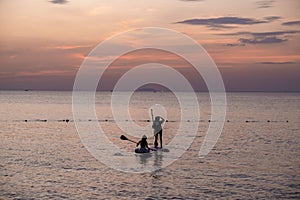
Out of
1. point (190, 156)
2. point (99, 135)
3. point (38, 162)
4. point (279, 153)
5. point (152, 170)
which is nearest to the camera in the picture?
point (152, 170)

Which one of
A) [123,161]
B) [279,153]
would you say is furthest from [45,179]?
[279,153]

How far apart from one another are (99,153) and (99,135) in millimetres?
15552

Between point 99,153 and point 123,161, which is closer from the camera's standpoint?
point 123,161

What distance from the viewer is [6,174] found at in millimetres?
26531

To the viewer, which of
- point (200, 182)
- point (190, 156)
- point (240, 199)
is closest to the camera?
point (240, 199)

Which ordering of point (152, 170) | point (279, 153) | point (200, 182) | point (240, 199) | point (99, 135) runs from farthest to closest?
point (99, 135) < point (279, 153) < point (152, 170) < point (200, 182) < point (240, 199)

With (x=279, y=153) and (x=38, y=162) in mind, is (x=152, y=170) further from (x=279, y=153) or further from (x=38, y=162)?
(x=279, y=153)

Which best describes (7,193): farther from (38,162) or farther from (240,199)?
(240,199)

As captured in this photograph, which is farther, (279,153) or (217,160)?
(279,153)

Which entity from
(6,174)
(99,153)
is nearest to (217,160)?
(99,153)

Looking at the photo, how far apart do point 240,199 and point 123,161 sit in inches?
478

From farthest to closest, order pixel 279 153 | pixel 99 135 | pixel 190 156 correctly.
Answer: pixel 99 135 < pixel 279 153 < pixel 190 156

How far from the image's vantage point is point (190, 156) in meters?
34.3

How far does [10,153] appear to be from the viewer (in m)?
34.7
